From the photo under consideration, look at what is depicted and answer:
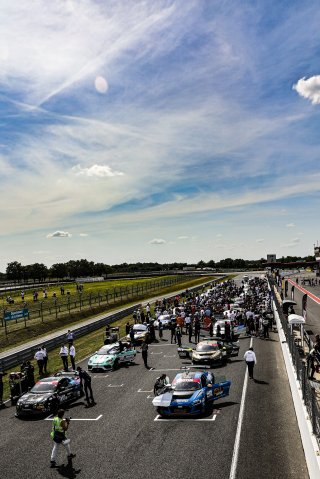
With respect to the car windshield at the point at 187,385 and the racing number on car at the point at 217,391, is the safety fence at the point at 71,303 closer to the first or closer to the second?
the car windshield at the point at 187,385

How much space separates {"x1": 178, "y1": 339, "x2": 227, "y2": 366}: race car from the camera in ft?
70.5

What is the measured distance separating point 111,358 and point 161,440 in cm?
1070

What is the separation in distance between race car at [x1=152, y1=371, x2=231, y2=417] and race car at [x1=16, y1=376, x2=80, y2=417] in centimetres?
429

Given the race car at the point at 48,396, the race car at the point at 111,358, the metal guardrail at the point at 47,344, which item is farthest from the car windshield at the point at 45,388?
the metal guardrail at the point at 47,344

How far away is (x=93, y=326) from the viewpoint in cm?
3753

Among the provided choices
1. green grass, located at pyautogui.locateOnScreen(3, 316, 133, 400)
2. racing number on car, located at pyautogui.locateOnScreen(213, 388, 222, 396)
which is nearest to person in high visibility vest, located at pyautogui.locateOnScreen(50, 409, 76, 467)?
racing number on car, located at pyautogui.locateOnScreen(213, 388, 222, 396)

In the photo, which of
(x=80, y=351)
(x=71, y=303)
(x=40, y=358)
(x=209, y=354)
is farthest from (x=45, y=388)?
(x=71, y=303)

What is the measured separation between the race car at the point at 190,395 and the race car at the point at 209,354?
5598 millimetres

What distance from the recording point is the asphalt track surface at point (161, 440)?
1043 centimetres

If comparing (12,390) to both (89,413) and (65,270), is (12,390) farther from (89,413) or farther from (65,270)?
(65,270)

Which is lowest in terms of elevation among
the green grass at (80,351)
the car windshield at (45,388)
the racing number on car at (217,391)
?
the green grass at (80,351)

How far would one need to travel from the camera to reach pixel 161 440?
12.3 metres

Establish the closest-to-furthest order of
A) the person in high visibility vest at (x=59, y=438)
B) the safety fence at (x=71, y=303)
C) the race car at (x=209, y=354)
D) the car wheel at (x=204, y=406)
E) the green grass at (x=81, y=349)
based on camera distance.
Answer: the person in high visibility vest at (x=59, y=438), the car wheel at (x=204, y=406), the race car at (x=209, y=354), the green grass at (x=81, y=349), the safety fence at (x=71, y=303)

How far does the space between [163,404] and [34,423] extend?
16.3 ft
